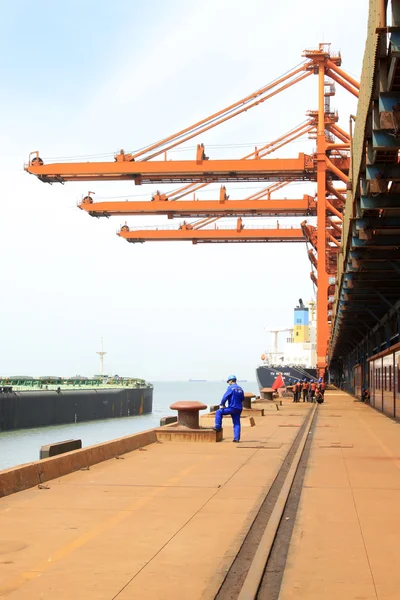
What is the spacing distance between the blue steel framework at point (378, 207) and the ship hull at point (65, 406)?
36.7m

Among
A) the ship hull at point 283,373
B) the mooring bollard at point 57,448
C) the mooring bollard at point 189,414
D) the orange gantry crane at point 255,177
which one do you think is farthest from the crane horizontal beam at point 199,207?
the ship hull at point 283,373

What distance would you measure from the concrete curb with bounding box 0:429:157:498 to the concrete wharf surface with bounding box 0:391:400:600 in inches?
6.4

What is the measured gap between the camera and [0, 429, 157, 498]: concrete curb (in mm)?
9484

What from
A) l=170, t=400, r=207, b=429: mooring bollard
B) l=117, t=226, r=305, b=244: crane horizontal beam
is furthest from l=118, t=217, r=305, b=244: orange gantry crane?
l=170, t=400, r=207, b=429: mooring bollard

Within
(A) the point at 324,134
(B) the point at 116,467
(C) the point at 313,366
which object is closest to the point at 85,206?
(A) the point at 324,134

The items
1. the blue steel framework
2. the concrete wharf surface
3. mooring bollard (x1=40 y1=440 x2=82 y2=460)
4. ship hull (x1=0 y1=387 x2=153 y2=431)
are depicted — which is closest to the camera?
the concrete wharf surface

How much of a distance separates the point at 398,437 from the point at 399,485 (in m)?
8.27

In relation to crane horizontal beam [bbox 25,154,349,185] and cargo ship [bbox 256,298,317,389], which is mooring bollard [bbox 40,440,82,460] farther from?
cargo ship [bbox 256,298,317,389]

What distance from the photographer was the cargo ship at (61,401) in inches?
2606

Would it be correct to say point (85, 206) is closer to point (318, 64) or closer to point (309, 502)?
point (318, 64)

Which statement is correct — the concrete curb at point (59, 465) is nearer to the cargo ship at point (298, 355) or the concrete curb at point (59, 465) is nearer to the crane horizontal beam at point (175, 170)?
the crane horizontal beam at point (175, 170)

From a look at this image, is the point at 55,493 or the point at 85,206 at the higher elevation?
the point at 85,206

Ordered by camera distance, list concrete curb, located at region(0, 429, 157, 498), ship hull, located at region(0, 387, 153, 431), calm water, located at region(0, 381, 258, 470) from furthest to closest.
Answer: ship hull, located at region(0, 387, 153, 431) → calm water, located at region(0, 381, 258, 470) → concrete curb, located at region(0, 429, 157, 498)

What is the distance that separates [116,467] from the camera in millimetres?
12195
